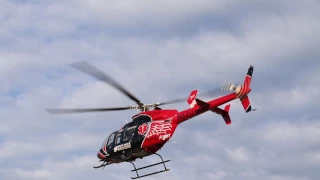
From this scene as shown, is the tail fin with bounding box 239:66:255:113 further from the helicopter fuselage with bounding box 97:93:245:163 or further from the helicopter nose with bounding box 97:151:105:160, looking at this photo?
the helicopter nose with bounding box 97:151:105:160

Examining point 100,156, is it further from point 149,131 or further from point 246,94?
point 246,94

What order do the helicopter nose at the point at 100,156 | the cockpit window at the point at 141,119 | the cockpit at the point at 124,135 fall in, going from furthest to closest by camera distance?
the helicopter nose at the point at 100,156
the cockpit at the point at 124,135
the cockpit window at the point at 141,119

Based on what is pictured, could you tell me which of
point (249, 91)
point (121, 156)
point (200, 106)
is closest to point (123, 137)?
point (121, 156)

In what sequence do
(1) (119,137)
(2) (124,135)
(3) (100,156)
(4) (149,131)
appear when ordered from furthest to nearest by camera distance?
(3) (100,156), (1) (119,137), (2) (124,135), (4) (149,131)

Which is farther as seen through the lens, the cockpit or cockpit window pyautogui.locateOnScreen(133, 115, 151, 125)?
the cockpit

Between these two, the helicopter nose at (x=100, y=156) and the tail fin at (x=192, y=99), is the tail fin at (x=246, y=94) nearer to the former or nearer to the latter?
the tail fin at (x=192, y=99)

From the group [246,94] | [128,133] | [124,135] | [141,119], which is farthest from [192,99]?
[124,135]

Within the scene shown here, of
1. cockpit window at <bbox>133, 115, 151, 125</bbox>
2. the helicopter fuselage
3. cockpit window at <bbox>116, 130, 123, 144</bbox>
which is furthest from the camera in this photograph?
cockpit window at <bbox>116, 130, 123, 144</bbox>

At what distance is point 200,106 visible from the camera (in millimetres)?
52656

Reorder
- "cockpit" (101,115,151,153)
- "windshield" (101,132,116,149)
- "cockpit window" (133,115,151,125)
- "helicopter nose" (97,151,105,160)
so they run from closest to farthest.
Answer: "cockpit window" (133,115,151,125), "cockpit" (101,115,151,153), "windshield" (101,132,116,149), "helicopter nose" (97,151,105,160)

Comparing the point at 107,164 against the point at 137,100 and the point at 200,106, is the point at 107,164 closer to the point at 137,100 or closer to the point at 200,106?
the point at 137,100

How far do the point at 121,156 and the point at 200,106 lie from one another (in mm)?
7133

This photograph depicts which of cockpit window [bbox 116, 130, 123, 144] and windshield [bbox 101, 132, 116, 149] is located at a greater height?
windshield [bbox 101, 132, 116, 149]

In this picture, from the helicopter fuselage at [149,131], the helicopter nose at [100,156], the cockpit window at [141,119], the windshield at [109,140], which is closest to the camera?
the helicopter fuselage at [149,131]
